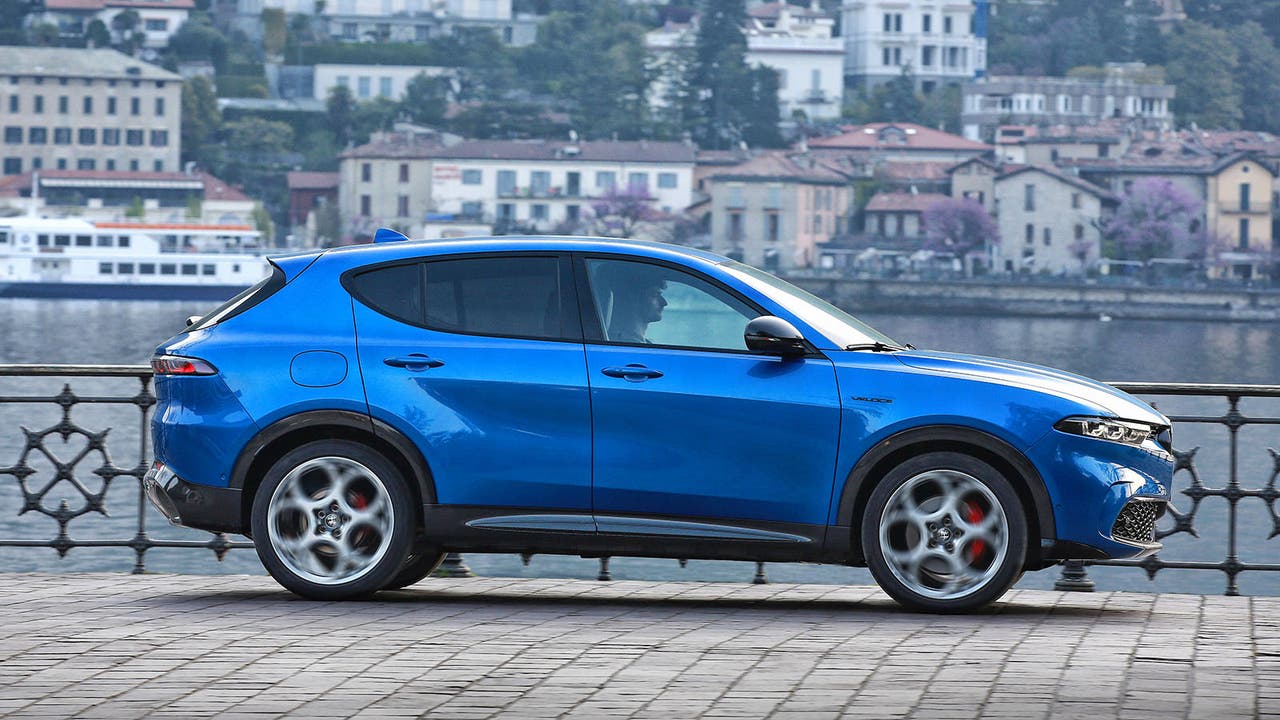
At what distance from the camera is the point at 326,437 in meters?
7.18

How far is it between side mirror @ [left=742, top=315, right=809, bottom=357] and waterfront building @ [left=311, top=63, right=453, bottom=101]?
18444cm

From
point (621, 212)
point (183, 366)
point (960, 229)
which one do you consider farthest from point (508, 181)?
point (183, 366)

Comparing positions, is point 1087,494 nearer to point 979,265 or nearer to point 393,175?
point 979,265

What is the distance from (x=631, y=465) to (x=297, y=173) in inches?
6258

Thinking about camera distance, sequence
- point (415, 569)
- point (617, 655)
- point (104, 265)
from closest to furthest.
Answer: point (617, 655)
point (415, 569)
point (104, 265)

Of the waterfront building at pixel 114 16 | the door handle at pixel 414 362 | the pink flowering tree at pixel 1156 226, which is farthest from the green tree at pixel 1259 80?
the door handle at pixel 414 362

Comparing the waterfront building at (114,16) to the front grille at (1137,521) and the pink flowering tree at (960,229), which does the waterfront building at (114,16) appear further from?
the front grille at (1137,521)

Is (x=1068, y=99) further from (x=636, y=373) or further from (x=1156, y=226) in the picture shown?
(x=636, y=373)

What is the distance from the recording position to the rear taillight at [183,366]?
283 inches

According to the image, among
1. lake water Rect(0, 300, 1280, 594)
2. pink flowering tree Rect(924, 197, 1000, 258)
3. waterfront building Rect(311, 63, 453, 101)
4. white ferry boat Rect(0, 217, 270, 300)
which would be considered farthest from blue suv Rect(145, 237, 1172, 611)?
waterfront building Rect(311, 63, 453, 101)

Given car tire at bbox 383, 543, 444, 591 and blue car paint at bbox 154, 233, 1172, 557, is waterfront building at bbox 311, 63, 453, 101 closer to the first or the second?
car tire at bbox 383, 543, 444, 591

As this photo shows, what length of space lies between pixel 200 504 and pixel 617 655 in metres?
2.02

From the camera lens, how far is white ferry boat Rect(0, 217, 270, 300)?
437 ft

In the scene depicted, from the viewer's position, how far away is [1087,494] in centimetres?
683
